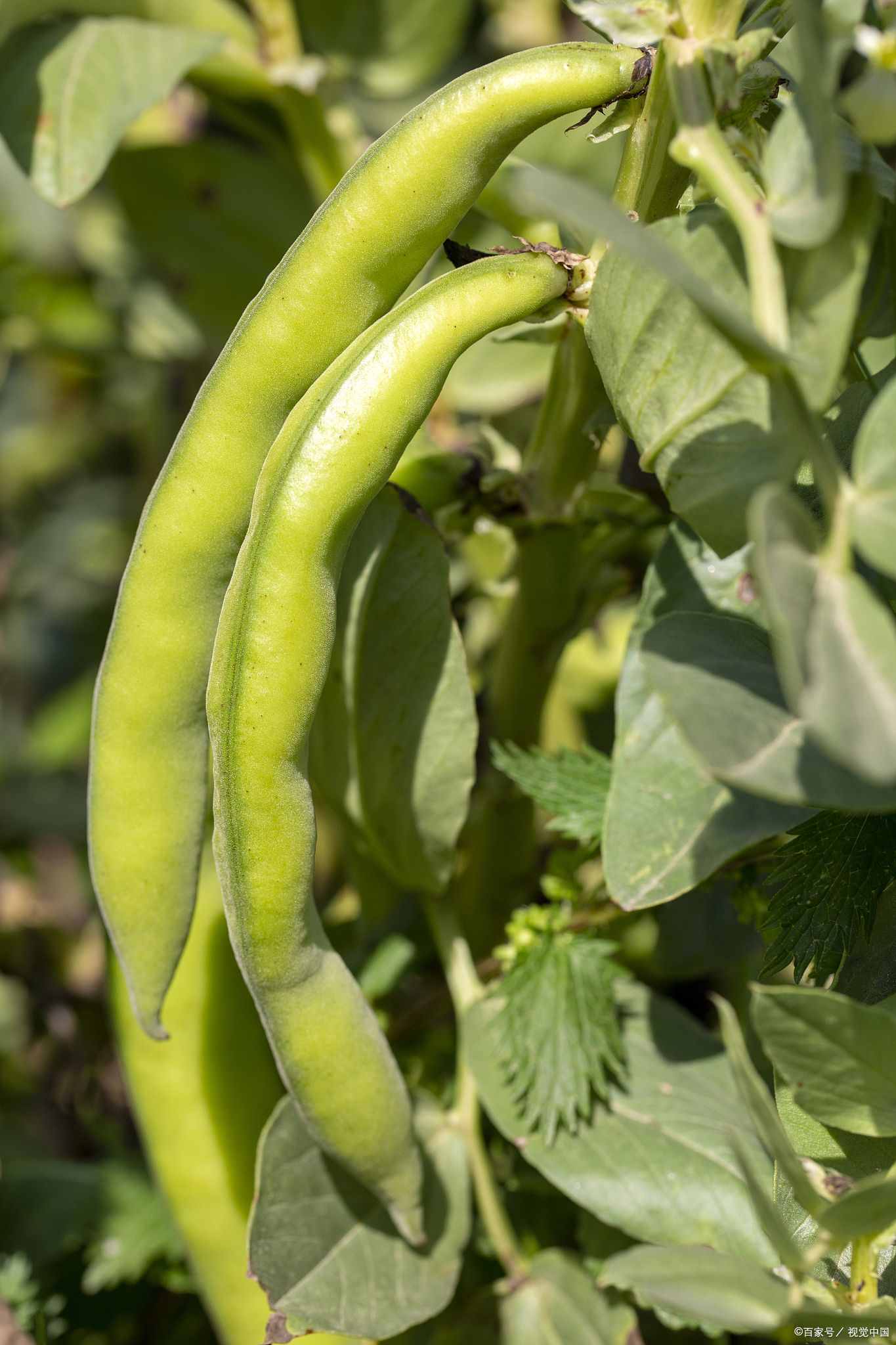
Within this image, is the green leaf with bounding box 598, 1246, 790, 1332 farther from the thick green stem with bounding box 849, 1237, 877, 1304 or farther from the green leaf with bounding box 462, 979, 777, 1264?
the green leaf with bounding box 462, 979, 777, 1264

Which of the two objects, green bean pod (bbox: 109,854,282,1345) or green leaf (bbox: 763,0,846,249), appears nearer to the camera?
green leaf (bbox: 763,0,846,249)

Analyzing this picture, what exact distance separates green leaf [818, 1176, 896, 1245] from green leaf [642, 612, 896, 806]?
127 millimetres

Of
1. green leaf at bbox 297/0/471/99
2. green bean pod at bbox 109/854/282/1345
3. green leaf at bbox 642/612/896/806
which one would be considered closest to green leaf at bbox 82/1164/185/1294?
green bean pod at bbox 109/854/282/1345

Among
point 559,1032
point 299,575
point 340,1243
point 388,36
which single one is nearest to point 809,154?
point 299,575

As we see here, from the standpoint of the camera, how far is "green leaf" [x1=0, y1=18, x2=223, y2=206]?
2.37 feet

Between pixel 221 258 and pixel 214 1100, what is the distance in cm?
71

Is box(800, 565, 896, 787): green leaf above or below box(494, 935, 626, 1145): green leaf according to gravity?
above

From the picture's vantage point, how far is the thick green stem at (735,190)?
1.23 feet

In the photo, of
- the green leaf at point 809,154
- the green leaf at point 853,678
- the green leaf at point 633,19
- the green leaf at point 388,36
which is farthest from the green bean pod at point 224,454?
the green leaf at point 388,36

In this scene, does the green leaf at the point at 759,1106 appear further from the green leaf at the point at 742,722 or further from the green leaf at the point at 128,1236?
the green leaf at the point at 128,1236

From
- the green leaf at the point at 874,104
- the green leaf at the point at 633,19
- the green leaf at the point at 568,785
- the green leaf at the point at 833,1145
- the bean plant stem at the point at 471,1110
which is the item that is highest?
the green leaf at the point at 633,19

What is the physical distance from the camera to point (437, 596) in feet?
1.94

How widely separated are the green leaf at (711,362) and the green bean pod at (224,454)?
0.24 feet

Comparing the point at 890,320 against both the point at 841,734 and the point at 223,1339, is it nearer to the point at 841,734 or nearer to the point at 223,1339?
the point at 841,734
